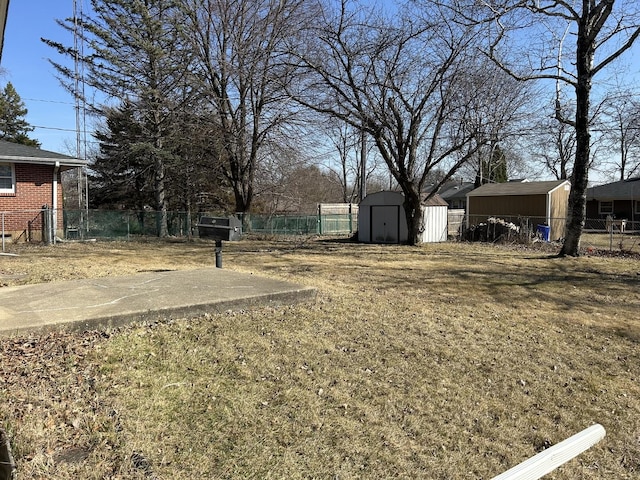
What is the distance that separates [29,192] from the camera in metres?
15.9

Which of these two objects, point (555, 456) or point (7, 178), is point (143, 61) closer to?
point (7, 178)

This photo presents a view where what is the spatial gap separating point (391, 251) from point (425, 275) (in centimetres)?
→ 586

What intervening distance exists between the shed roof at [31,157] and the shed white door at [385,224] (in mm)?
11796

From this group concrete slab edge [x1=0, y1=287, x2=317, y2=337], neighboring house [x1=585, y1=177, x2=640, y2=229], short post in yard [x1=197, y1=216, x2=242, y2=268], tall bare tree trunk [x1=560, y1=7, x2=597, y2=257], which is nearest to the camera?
concrete slab edge [x1=0, y1=287, x2=317, y2=337]

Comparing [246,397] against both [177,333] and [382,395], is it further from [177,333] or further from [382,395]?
[177,333]

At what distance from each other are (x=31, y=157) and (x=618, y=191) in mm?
40049

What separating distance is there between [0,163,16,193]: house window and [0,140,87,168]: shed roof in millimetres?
478

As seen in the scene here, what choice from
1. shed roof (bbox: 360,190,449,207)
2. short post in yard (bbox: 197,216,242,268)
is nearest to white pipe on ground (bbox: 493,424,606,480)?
short post in yard (bbox: 197,216,242,268)

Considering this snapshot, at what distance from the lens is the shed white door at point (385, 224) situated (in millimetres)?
20188

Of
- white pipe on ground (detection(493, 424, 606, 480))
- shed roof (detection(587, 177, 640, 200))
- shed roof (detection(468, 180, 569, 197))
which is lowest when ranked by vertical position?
white pipe on ground (detection(493, 424, 606, 480))

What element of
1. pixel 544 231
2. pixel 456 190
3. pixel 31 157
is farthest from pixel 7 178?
pixel 456 190

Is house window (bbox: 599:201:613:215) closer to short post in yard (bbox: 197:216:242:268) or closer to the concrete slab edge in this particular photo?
short post in yard (bbox: 197:216:242:268)

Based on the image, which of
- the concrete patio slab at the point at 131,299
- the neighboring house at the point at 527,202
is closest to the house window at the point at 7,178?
the concrete patio slab at the point at 131,299

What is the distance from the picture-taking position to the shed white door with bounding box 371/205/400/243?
66.2 ft
